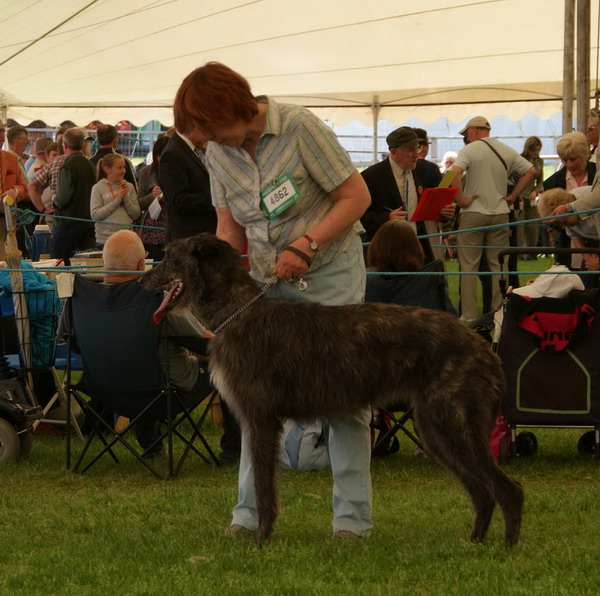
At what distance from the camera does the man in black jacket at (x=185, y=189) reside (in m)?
7.30

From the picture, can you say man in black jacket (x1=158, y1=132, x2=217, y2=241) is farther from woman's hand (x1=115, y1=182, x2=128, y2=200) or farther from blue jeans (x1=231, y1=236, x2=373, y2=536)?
woman's hand (x1=115, y1=182, x2=128, y2=200)

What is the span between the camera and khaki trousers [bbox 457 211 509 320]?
1128cm

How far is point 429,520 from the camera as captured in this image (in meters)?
4.71

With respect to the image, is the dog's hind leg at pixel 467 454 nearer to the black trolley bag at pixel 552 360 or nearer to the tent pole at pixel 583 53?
the black trolley bag at pixel 552 360

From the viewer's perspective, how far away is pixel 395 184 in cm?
917

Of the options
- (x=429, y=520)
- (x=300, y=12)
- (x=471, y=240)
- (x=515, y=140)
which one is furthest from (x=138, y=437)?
(x=515, y=140)

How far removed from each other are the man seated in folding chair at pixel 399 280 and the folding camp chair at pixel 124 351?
3.99 feet

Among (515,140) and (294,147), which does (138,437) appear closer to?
(294,147)

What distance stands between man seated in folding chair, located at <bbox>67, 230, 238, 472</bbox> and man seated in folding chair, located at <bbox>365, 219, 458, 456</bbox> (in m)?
1.11

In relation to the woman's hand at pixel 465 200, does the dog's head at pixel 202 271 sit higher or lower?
lower

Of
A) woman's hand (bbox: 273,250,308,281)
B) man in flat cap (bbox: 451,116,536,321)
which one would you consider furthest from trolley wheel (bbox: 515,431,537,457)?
man in flat cap (bbox: 451,116,536,321)

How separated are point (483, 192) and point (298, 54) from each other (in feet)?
Answer: 21.9

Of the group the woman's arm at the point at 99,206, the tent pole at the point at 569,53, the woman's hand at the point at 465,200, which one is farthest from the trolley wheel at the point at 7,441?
the tent pole at the point at 569,53

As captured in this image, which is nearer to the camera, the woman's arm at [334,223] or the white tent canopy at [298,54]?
the woman's arm at [334,223]
